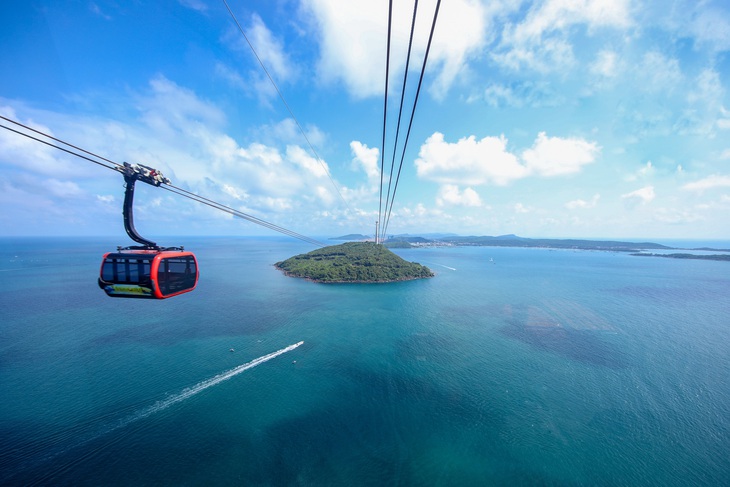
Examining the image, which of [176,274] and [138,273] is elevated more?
[138,273]

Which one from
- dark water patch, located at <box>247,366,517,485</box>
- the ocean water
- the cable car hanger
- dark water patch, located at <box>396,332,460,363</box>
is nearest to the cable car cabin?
the cable car hanger

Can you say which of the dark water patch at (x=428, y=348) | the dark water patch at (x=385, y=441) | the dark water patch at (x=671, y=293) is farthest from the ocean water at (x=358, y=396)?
the dark water patch at (x=671, y=293)

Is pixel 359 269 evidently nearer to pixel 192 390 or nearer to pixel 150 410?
pixel 192 390

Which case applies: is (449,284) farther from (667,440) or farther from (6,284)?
(6,284)

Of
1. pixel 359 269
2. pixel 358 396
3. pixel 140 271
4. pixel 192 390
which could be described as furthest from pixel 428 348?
pixel 359 269

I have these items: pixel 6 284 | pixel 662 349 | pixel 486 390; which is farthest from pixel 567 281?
pixel 6 284

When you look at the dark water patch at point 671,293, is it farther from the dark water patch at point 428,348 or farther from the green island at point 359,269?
the dark water patch at point 428,348

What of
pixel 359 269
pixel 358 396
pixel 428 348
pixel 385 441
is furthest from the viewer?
pixel 359 269

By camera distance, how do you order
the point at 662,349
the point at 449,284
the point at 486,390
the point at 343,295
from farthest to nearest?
the point at 449,284, the point at 343,295, the point at 662,349, the point at 486,390
